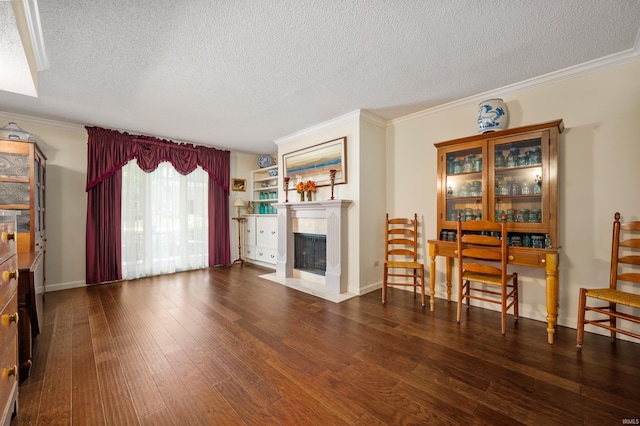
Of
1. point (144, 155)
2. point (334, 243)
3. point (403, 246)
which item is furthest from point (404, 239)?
point (144, 155)

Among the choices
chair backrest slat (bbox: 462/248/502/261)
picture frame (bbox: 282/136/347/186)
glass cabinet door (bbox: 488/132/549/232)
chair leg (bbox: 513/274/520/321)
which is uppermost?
picture frame (bbox: 282/136/347/186)

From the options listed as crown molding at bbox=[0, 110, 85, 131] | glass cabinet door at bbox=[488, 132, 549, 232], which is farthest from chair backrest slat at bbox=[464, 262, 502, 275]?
crown molding at bbox=[0, 110, 85, 131]

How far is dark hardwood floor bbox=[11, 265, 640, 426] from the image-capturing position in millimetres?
1463

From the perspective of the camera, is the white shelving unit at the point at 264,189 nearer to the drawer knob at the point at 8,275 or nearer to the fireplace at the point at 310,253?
the fireplace at the point at 310,253

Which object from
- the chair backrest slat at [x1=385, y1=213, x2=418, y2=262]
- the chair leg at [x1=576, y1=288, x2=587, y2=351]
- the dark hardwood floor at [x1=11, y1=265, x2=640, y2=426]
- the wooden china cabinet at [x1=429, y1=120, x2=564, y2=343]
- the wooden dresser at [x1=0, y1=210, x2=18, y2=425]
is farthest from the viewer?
the chair backrest slat at [x1=385, y1=213, x2=418, y2=262]

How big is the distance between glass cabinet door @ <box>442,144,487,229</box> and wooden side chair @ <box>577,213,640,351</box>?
40.0 inches

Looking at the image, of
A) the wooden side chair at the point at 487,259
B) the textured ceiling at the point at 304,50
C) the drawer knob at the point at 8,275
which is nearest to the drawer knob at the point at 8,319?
the drawer knob at the point at 8,275

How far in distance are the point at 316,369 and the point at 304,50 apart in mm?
2546

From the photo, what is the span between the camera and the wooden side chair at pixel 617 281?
1.98 metres

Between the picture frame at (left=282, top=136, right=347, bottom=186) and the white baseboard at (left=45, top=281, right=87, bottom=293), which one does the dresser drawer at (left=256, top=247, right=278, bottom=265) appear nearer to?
the picture frame at (left=282, top=136, right=347, bottom=186)

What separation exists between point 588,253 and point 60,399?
14.1 feet

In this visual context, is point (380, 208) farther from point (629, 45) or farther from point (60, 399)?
point (60, 399)

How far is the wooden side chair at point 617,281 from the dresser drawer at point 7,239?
12.1ft

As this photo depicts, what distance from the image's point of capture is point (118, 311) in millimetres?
2961
